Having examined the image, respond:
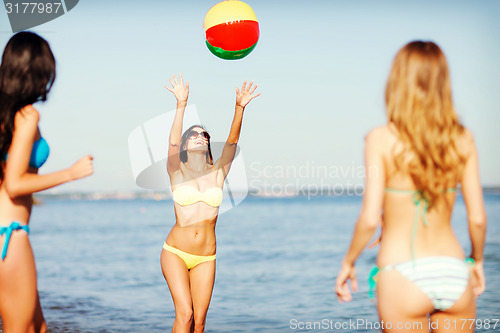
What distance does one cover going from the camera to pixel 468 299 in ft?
9.02

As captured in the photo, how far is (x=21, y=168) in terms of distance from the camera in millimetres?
3086

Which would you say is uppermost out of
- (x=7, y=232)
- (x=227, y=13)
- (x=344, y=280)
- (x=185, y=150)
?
(x=227, y=13)

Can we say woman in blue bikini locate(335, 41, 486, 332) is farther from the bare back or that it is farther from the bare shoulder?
the bare shoulder

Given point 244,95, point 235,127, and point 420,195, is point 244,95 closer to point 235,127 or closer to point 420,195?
point 235,127

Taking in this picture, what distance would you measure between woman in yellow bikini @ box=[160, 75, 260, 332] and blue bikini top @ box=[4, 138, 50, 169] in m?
1.91

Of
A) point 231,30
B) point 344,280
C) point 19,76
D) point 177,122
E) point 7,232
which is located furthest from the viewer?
point 231,30

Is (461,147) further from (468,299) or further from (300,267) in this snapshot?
(300,267)

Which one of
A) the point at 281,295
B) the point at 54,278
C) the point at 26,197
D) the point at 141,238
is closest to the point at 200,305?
the point at 26,197

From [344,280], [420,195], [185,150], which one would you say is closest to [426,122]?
[420,195]

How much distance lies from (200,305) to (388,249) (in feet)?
8.92

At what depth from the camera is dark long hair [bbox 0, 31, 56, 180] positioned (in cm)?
314

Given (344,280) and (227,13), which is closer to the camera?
(344,280)

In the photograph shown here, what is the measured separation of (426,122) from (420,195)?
0.35 meters

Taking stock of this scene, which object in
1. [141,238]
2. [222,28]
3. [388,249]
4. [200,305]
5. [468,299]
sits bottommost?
[141,238]
